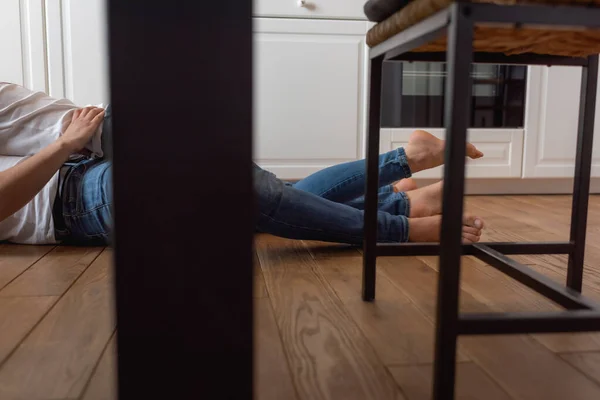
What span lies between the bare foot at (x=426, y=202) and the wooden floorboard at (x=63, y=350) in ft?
2.72

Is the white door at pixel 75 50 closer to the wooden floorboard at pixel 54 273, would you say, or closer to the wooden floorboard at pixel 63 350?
the wooden floorboard at pixel 54 273

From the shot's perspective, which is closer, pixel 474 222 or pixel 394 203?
pixel 474 222

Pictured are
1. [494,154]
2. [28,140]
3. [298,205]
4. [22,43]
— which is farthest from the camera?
[494,154]

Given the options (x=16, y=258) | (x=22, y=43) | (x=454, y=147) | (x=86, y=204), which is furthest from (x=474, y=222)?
(x=22, y=43)

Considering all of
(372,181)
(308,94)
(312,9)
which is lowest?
(372,181)

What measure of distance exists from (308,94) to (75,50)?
960 mm

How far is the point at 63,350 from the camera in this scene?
2.85ft

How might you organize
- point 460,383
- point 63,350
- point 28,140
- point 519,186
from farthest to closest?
1. point 519,186
2. point 28,140
3. point 63,350
4. point 460,383

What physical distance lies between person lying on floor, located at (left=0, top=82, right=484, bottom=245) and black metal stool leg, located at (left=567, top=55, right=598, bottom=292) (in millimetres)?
327

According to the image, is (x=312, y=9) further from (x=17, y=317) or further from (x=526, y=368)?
(x=526, y=368)

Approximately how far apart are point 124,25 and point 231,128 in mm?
109

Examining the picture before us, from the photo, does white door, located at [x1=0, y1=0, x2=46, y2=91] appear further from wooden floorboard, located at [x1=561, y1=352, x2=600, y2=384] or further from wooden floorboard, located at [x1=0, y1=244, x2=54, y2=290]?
wooden floorboard, located at [x1=561, y1=352, x2=600, y2=384]

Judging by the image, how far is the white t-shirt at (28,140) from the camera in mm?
1505

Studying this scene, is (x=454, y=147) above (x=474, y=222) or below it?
above
